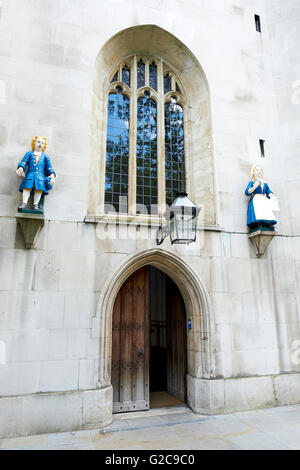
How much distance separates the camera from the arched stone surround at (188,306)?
588 centimetres

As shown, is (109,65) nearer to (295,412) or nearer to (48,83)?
(48,83)

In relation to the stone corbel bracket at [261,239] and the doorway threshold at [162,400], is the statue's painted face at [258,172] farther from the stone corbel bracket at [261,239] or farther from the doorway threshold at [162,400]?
the doorway threshold at [162,400]

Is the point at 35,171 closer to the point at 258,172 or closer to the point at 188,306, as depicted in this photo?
the point at 188,306

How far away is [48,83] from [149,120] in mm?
2575

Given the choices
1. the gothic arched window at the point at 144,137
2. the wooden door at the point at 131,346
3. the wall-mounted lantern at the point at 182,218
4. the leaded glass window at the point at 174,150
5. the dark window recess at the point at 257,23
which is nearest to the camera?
the wall-mounted lantern at the point at 182,218

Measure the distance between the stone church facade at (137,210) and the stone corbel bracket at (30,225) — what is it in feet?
0.59

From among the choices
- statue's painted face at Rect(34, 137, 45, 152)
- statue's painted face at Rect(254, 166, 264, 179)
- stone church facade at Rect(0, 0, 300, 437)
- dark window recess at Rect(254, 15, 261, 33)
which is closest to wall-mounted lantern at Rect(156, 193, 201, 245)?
stone church facade at Rect(0, 0, 300, 437)

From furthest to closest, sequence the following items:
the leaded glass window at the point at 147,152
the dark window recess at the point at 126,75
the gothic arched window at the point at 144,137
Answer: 1. the dark window recess at the point at 126,75
2. the leaded glass window at the point at 147,152
3. the gothic arched window at the point at 144,137

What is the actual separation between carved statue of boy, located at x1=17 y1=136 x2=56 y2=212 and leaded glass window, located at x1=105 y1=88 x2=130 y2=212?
5.13ft

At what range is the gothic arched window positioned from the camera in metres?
7.16

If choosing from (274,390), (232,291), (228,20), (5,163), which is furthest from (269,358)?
(228,20)

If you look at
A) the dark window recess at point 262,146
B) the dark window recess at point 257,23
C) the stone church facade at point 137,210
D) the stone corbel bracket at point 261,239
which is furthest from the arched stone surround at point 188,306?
the dark window recess at point 257,23

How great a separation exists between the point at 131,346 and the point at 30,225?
3.43 m
